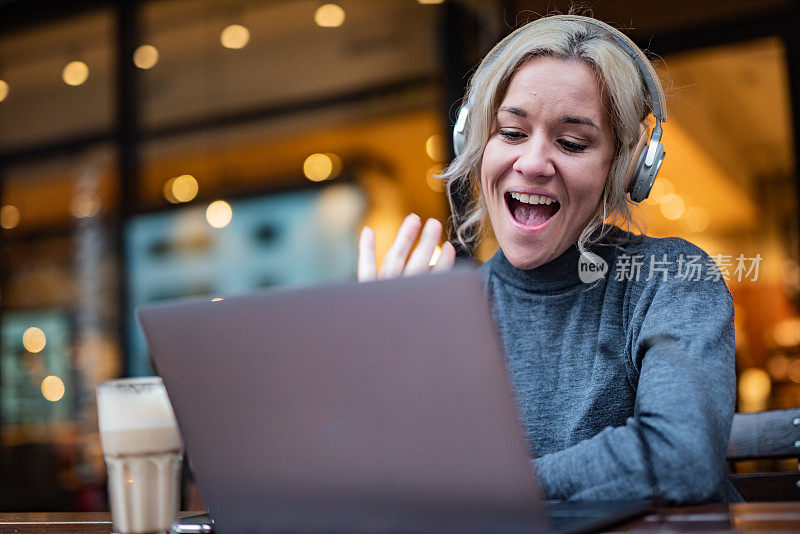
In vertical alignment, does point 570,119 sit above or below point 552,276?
above

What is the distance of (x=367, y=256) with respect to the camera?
1062 mm

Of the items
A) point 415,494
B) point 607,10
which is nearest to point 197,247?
point 607,10

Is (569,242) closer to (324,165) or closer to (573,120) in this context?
(573,120)

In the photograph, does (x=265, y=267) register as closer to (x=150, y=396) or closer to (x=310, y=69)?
(x=310, y=69)

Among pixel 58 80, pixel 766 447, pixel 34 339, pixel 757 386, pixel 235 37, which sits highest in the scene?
pixel 235 37

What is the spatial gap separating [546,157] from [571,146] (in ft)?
0.15

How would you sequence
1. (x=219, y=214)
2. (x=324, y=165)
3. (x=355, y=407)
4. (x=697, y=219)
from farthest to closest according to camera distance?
(x=697, y=219)
(x=219, y=214)
(x=324, y=165)
(x=355, y=407)

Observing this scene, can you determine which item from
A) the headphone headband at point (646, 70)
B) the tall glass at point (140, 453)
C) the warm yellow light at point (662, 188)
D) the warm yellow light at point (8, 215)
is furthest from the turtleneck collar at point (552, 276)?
the warm yellow light at point (662, 188)

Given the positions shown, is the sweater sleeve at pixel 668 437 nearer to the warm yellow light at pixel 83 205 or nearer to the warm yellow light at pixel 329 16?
the warm yellow light at pixel 329 16

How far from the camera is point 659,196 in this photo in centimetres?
607

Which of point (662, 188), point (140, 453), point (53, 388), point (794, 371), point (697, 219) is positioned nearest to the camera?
point (140, 453)

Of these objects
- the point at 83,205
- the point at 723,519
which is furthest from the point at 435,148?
the point at 723,519

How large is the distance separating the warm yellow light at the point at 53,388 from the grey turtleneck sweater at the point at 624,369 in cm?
311
